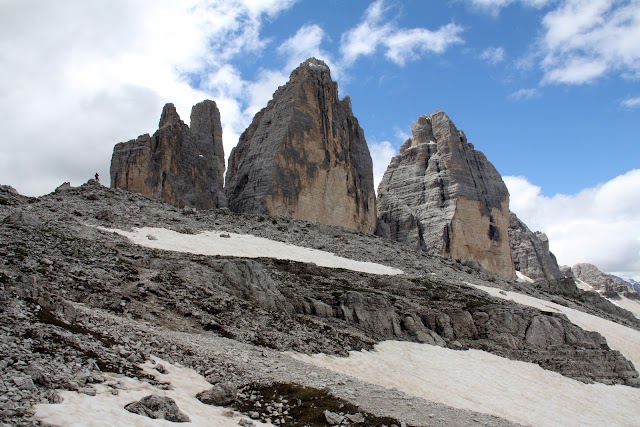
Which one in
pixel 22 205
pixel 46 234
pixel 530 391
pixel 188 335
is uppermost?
pixel 22 205

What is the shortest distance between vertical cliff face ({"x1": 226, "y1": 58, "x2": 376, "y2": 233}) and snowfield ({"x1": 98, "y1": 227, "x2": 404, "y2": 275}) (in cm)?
2100

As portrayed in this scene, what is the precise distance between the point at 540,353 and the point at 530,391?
254 inches

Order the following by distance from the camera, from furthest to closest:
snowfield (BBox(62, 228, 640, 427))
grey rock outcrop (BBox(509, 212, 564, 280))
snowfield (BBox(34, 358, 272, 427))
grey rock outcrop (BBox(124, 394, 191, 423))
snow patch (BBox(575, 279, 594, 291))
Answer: snow patch (BBox(575, 279, 594, 291)) → grey rock outcrop (BBox(509, 212, 564, 280)) → snowfield (BBox(62, 228, 640, 427)) → grey rock outcrop (BBox(124, 394, 191, 423)) → snowfield (BBox(34, 358, 272, 427))

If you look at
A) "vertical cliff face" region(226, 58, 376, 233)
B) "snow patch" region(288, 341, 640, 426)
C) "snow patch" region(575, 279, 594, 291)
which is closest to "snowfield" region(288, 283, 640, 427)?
"snow patch" region(288, 341, 640, 426)

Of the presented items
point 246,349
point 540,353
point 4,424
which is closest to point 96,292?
point 246,349

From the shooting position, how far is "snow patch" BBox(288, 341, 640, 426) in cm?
2055

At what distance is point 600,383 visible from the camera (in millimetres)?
28281

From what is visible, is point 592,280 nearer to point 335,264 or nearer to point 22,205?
point 335,264

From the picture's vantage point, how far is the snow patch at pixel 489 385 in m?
20.5

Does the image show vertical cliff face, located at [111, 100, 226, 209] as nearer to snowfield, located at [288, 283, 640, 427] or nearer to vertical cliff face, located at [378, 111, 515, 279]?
vertical cliff face, located at [378, 111, 515, 279]

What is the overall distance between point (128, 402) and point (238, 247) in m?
33.4

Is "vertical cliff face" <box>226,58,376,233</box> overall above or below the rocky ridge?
above

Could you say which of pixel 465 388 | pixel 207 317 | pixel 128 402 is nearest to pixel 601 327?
pixel 465 388

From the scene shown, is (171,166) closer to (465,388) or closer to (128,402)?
(465,388)
